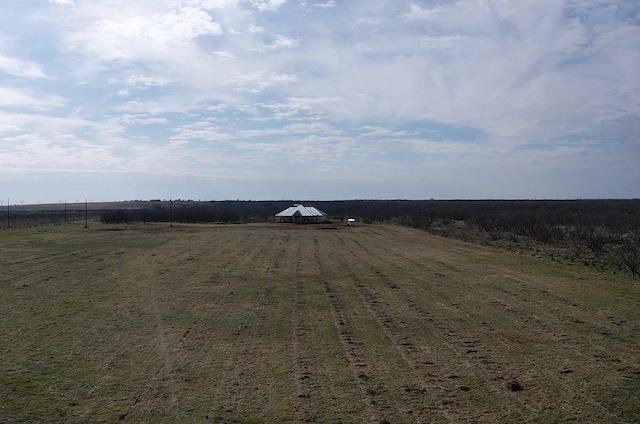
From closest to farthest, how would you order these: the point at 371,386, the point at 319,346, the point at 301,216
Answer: the point at 371,386 < the point at 319,346 < the point at 301,216

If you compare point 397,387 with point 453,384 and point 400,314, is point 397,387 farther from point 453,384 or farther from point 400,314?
point 400,314

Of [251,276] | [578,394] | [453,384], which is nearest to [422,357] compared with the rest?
[453,384]

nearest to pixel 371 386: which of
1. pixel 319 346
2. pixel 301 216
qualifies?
pixel 319 346

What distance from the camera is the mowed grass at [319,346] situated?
6.74 metres

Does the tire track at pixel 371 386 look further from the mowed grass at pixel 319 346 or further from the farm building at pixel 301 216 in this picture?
the farm building at pixel 301 216

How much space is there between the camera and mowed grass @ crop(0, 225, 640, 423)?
Answer: 6738mm

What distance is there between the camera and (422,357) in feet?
28.9

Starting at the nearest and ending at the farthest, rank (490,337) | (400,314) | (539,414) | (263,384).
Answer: (539,414)
(263,384)
(490,337)
(400,314)

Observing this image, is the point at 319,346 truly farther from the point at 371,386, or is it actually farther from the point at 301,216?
the point at 301,216

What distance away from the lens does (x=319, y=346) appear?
949 cm

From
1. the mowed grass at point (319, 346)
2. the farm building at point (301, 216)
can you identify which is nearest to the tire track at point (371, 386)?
the mowed grass at point (319, 346)

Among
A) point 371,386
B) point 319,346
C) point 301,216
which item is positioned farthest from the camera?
point 301,216

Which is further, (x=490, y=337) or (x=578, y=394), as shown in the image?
(x=490, y=337)

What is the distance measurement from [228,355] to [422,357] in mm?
2787
